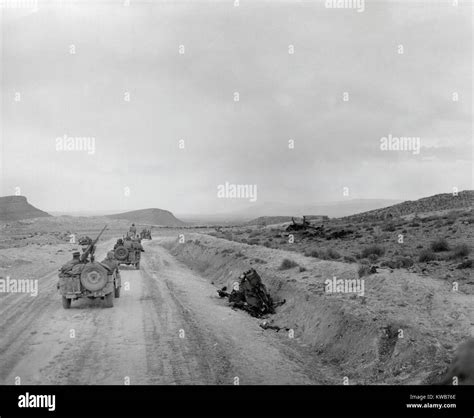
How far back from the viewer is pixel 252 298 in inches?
614

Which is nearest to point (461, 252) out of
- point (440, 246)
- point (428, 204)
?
point (440, 246)

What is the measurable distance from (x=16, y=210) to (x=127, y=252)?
423ft

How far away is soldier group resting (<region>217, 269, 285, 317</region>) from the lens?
49.3 ft

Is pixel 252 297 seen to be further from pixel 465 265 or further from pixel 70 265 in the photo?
pixel 465 265

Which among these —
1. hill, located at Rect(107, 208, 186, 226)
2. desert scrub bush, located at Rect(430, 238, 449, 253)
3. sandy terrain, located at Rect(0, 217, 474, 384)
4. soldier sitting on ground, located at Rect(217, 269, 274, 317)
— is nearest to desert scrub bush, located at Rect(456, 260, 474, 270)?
sandy terrain, located at Rect(0, 217, 474, 384)

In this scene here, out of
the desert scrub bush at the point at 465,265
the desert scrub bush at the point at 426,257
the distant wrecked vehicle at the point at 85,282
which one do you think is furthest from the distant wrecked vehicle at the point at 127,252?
the desert scrub bush at the point at 465,265

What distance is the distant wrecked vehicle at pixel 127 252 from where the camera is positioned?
83.9 feet

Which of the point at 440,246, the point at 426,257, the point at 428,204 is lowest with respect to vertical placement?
the point at 426,257

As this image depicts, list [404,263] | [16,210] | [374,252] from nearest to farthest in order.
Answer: [404,263], [374,252], [16,210]

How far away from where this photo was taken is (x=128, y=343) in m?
10.3

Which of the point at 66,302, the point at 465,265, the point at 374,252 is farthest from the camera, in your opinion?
the point at 374,252

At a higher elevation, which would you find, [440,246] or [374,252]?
[440,246]

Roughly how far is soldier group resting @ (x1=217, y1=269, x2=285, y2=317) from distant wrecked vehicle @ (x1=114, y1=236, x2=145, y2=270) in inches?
428

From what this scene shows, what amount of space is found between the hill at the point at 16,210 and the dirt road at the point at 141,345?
131995 mm
